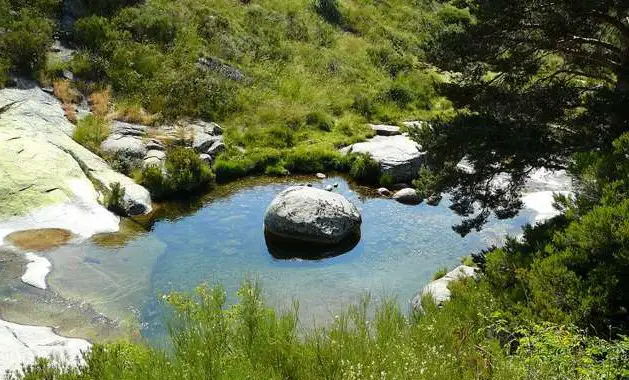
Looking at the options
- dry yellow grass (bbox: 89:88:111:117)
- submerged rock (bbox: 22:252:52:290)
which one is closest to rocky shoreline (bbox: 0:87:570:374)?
submerged rock (bbox: 22:252:52:290)

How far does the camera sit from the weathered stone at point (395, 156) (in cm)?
2262

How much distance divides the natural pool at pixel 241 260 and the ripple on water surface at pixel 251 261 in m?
0.03

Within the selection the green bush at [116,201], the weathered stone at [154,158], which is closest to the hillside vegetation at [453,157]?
the weathered stone at [154,158]

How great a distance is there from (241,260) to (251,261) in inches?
11.5

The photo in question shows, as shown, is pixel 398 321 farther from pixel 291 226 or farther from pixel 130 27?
pixel 130 27

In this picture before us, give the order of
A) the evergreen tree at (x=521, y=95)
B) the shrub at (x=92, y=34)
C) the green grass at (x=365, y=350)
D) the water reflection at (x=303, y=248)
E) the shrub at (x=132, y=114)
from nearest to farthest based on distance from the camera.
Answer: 1. the green grass at (x=365, y=350)
2. the evergreen tree at (x=521, y=95)
3. the water reflection at (x=303, y=248)
4. the shrub at (x=132, y=114)
5. the shrub at (x=92, y=34)

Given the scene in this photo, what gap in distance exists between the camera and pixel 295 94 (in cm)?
2948

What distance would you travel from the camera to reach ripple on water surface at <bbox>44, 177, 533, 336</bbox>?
46.6ft

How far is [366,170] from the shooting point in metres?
22.8

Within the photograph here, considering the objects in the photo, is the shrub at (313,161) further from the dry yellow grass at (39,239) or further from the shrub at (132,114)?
the dry yellow grass at (39,239)

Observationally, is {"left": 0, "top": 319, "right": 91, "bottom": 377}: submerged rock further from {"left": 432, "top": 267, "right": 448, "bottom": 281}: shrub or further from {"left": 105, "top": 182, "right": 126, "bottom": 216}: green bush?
{"left": 432, "top": 267, "right": 448, "bottom": 281}: shrub

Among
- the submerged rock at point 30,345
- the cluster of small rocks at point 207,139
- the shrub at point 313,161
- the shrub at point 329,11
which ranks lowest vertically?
the shrub at point 313,161

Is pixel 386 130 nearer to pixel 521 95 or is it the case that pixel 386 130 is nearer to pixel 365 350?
pixel 521 95

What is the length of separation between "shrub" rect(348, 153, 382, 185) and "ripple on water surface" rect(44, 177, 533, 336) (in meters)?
2.27
